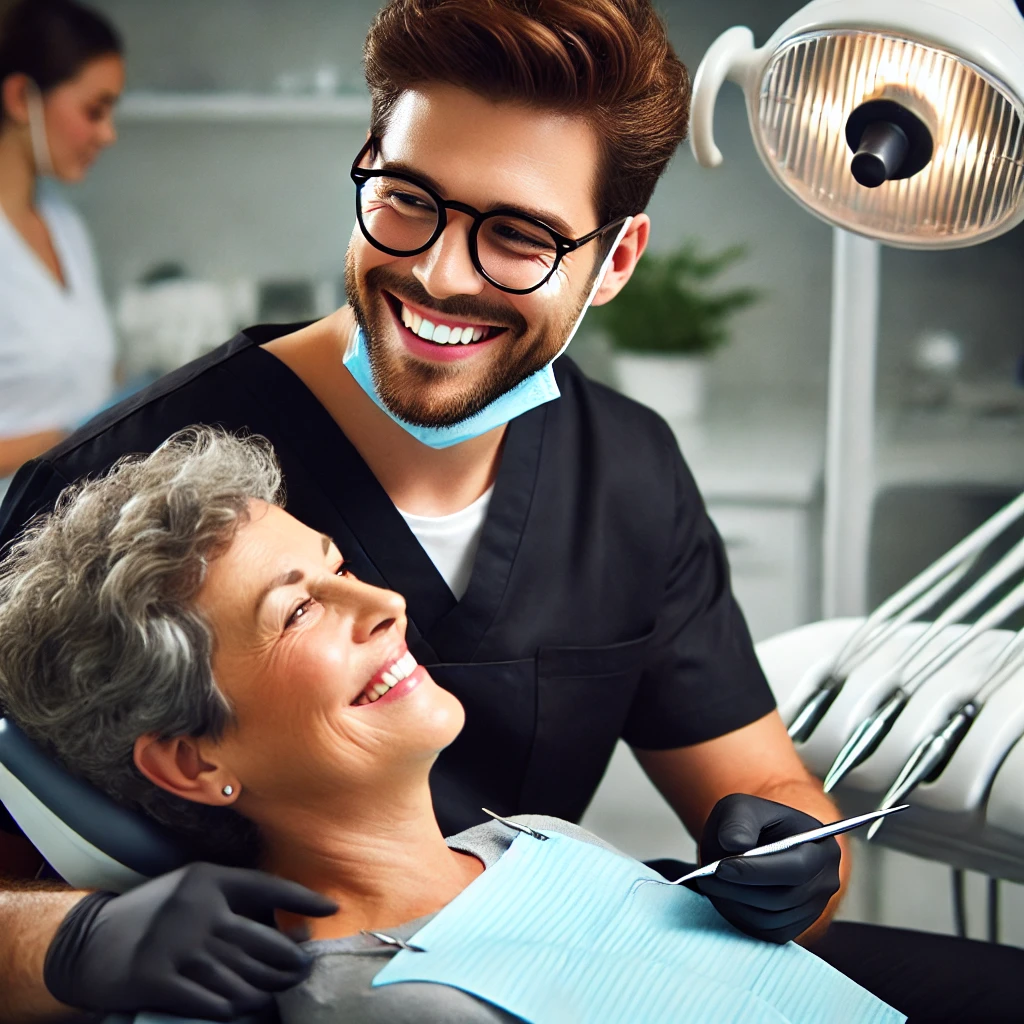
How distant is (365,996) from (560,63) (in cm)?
86

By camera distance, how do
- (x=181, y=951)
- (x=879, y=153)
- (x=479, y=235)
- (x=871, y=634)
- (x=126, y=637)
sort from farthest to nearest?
(x=871, y=634)
(x=479, y=235)
(x=879, y=153)
(x=126, y=637)
(x=181, y=951)

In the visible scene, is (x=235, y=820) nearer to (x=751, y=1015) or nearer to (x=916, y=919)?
(x=751, y=1015)

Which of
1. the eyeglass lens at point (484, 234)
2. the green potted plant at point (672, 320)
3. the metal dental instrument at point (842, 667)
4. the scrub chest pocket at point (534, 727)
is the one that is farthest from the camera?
the green potted plant at point (672, 320)

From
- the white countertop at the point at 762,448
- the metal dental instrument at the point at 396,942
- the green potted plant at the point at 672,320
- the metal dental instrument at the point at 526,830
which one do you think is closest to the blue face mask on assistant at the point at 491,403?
the metal dental instrument at the point at 526,830

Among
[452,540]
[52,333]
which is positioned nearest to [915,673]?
[452,540]

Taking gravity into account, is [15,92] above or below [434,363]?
above

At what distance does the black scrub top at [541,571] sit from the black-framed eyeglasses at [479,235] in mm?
214

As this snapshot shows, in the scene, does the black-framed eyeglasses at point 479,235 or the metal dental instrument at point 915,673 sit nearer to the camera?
the black-framed eyeglasses at point 479,235

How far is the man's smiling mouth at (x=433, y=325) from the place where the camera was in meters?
1.24

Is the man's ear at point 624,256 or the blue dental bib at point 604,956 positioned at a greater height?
the man's ear at point 624,256

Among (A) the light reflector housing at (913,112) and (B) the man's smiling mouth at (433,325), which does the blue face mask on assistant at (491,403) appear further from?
(A) the light reflector housing at (913,112)

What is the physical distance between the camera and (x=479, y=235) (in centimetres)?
122

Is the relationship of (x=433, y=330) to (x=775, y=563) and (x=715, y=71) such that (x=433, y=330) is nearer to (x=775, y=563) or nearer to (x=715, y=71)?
(x=715, y=71)

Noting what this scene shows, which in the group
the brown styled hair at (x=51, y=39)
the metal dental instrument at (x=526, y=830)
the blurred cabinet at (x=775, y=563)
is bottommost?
the blurred cabinet at (x=775, y=563)
